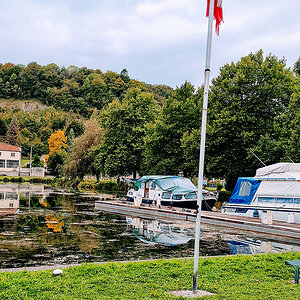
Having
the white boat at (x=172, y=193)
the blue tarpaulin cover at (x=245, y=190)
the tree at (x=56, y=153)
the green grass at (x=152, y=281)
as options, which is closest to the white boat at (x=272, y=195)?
the blue tarpaulin cover at (x=245, y=190)

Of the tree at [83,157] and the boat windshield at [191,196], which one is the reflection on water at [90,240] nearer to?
the boat windshield at [191,196]

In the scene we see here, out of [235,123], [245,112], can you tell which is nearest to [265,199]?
[235,123]

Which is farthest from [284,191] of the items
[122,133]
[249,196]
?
[122,133]

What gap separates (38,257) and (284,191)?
16.3 m

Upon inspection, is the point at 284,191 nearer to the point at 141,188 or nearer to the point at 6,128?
the point at 141,188

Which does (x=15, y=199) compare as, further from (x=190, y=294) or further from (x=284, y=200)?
(x=190, y=294)

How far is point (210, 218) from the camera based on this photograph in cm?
2342

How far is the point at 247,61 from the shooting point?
3612cm

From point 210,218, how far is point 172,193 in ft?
27.0

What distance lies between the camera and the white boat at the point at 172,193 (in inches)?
1211

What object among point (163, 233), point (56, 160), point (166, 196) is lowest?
point (163, 233)

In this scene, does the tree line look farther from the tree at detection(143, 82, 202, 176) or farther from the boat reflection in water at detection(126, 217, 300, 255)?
the boat reflection in water at detection(126, 217, 300, 255)

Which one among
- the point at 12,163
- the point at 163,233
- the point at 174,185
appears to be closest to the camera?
the point at 163,233

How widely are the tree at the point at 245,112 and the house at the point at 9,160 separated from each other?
68.6 m
